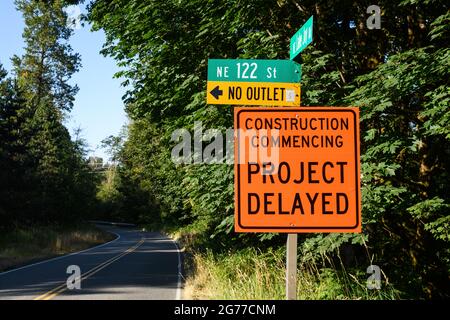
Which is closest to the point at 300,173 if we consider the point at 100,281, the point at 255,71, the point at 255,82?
the point at 255,82

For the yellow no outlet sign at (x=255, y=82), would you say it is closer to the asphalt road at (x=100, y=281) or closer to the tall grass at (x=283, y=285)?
the tall grass at (x=283, y=285)

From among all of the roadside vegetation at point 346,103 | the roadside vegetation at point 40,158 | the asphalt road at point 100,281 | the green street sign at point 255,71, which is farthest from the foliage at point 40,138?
the green street sign at point 255,71

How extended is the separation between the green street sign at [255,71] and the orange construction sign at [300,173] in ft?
3.28

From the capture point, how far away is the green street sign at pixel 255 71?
4449mm

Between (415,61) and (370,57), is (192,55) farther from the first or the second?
(415,61)

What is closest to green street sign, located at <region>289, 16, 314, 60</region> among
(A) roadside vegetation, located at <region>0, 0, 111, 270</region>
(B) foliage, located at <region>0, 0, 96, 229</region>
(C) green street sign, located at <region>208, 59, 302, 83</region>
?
(C) green street sign, located at <region>208, 59, 302, 83</region>

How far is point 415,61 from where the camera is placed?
7.04 metres

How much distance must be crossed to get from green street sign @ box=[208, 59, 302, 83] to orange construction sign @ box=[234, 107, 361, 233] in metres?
1.00

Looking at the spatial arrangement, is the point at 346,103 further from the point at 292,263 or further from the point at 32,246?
the point at 32,246

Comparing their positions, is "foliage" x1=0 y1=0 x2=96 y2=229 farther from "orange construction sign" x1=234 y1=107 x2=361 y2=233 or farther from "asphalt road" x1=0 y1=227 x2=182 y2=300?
"orange construction sign" x1=234 y1=107 x2=361 y2=233

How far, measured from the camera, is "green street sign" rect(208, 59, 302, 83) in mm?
4449

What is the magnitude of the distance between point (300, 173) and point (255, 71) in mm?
1522

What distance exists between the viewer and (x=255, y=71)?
459 centimetres
